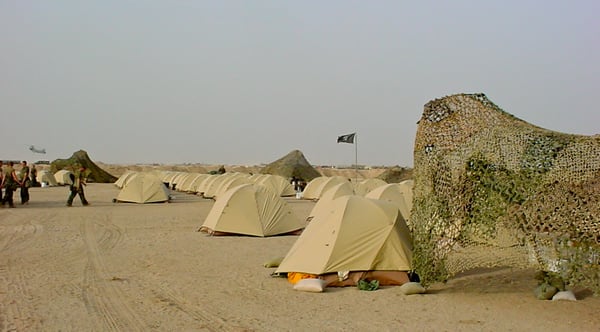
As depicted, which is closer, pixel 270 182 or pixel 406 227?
pixel 406 227

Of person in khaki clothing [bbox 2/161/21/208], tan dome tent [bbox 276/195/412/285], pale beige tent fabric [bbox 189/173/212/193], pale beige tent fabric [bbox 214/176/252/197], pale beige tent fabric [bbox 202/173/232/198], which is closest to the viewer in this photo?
tan dome tent [bbox 276/195/412/285]

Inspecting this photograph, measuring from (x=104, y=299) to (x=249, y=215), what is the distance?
833cm

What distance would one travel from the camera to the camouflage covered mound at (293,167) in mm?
51469

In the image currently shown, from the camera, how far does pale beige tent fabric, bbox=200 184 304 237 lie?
17.1 m

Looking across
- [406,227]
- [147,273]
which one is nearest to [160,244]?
[147,273]

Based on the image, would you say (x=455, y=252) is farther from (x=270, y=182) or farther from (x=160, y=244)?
(x=270, y=182)

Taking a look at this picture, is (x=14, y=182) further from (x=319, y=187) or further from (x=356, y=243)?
(x=356, y=243)

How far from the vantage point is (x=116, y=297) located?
920 cm

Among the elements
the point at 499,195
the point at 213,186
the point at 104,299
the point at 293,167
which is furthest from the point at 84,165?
the point at 499,195

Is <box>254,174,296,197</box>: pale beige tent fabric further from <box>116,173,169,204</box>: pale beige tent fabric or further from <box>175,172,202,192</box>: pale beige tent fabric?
<box>175,172,202,192</box>: pale beige tent fabric

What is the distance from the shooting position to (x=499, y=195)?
866 centimetres

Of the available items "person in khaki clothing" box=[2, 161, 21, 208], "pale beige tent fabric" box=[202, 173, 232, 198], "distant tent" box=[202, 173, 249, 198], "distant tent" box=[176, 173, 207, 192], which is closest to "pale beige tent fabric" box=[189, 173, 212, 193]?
"distant tent" box=[176, 173, 207, 192]

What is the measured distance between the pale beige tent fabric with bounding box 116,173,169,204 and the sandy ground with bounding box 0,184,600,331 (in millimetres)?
16672

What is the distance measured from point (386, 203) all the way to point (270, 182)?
28184 mm
